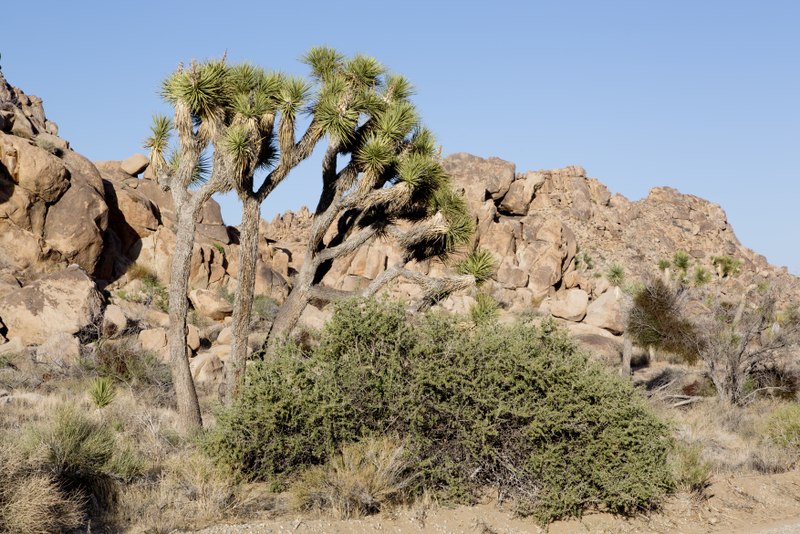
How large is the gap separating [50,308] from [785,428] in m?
17.1

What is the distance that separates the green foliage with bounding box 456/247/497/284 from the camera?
13.4m

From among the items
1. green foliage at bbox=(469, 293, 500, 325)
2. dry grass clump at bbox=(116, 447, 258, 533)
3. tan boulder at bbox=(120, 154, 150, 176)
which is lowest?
dry grass clump at bbox=(116, 447, 258, 533)

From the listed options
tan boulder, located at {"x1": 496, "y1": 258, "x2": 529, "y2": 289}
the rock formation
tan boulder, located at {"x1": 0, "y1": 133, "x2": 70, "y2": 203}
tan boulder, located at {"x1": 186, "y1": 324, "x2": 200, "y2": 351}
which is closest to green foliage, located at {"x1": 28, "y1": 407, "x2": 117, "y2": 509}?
the rock formation

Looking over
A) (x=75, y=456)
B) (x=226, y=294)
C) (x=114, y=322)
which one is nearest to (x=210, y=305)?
(x=226, y=294)

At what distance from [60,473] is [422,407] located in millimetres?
3689

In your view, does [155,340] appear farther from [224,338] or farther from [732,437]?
[732,437]

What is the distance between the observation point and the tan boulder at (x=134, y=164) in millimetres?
30562

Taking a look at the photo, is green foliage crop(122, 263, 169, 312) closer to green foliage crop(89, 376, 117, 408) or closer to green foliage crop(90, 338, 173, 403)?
green foliage crop(90, 338, 173, 403)

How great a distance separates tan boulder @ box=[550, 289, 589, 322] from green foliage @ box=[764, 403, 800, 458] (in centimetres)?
2181

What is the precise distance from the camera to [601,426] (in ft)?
26.0

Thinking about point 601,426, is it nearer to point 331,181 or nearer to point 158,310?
point 331,181

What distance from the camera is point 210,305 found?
24.8m

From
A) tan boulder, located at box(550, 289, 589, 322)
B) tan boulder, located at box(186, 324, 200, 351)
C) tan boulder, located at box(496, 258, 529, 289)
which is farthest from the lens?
tan boulder, located at box(496, 258, 529, 289)

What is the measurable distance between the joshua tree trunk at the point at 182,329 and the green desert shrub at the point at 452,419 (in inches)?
132
